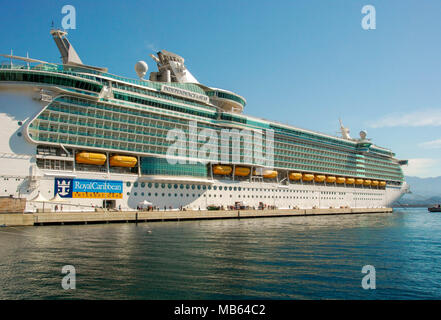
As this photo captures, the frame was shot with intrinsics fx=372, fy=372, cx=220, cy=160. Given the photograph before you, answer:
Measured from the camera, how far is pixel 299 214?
75.5 metres

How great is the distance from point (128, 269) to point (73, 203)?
2965cm

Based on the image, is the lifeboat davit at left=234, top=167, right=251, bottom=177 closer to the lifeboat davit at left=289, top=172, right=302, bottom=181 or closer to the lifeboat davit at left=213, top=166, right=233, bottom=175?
the lifeboat davit at left=213, top=166, right=233, bottom=175

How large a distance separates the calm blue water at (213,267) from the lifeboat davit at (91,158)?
57.1 feet

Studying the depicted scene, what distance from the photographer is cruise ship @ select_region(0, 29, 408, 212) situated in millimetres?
44781

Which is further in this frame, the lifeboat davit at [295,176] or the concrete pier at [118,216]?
the lifeboat davit at [295,176]

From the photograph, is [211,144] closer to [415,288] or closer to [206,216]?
[206,216]

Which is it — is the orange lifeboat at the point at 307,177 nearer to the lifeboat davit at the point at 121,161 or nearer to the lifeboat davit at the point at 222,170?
the lifeboat davit at the point at 222,170

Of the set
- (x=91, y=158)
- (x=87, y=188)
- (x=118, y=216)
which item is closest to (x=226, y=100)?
(x=91, y=158)

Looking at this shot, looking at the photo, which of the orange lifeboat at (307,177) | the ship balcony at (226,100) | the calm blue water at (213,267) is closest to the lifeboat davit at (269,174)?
the orange lifeboat at (307,177)

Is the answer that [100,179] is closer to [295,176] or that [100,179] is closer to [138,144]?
[138,144]

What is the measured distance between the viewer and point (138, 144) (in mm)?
54781

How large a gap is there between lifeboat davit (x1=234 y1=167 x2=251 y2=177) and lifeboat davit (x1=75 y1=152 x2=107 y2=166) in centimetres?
2559

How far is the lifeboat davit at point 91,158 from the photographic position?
48062mm
